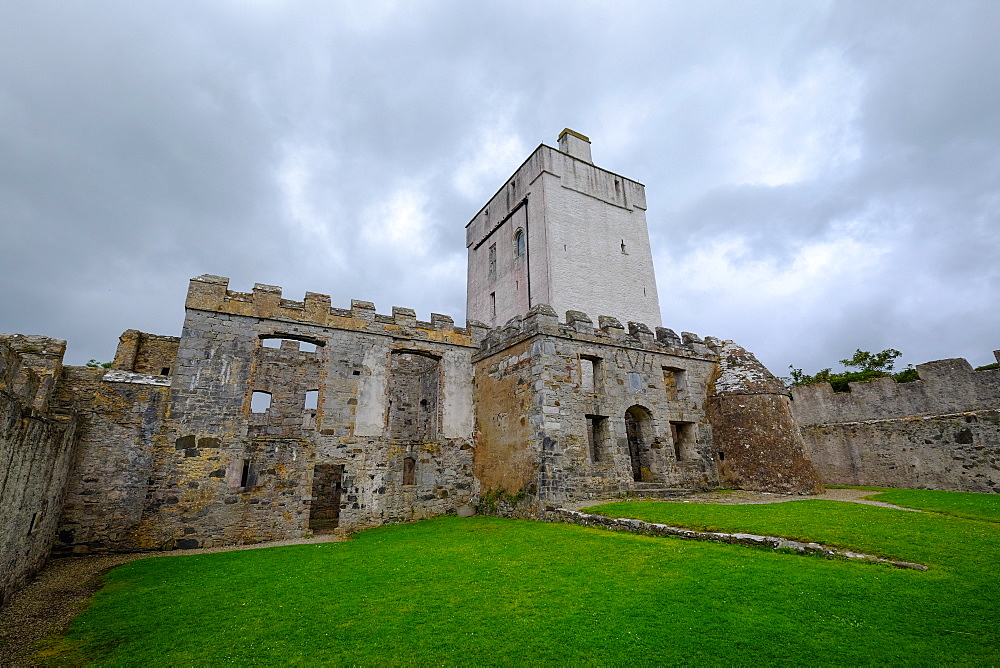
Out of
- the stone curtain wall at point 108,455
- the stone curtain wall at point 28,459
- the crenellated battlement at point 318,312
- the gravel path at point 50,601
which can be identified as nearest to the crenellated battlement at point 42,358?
the stone curtain wall at point 28,459

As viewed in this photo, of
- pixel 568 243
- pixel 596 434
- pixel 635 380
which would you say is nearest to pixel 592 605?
pixel 596 434

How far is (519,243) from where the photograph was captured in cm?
2570

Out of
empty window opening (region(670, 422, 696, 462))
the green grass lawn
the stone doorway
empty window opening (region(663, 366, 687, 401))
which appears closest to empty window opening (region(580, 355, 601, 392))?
empty window opening (region(663, 366, 687, 401))

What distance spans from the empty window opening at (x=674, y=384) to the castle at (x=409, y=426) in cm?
8

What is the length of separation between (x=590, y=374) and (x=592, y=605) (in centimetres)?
1023

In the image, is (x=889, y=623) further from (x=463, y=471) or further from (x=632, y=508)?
(x=463, y=471)

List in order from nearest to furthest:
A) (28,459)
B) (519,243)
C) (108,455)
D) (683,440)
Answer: (28,459)
(108,455)
(683,440)
(519,243)

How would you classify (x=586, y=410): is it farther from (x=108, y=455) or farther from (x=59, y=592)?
(x=108, y=455)

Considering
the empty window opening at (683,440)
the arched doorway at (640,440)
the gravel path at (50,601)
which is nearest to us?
the gravel path at (50,601)

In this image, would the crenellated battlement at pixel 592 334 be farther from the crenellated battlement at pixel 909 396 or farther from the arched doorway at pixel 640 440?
the crenellated battlement at pixel 909 396

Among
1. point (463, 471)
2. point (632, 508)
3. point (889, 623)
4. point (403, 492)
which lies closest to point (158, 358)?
point (403, 492)

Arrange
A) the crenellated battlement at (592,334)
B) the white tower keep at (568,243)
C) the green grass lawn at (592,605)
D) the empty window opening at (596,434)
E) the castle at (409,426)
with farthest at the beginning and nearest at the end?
the white tower keep at (568,243) → the crenellated battlement at (592,334) → the empty window opening at (596,434) → the castle at (409,426) → the green grass lawn at (592,605)

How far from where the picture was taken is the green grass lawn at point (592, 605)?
394 centimetres

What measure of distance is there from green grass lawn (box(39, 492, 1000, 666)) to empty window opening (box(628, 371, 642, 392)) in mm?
6077
